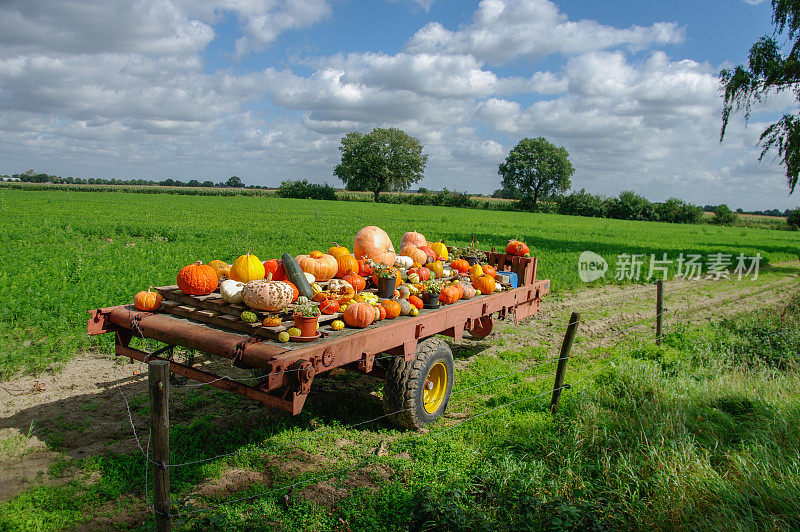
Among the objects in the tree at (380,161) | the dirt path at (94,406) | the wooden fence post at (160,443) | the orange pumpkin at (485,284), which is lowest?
the dirt path at (94,406)

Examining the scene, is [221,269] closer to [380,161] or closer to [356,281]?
[356,281]

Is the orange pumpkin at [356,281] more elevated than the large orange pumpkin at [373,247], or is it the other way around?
the large orange pumpkin at [373,247]

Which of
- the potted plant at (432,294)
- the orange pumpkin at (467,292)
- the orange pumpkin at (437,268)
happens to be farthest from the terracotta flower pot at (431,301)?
the orange pumpkin at (437,268)

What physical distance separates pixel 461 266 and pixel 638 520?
396 cm

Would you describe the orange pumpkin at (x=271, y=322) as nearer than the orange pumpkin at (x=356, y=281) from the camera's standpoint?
Yes

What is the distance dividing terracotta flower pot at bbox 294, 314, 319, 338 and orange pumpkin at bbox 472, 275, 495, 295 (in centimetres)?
295

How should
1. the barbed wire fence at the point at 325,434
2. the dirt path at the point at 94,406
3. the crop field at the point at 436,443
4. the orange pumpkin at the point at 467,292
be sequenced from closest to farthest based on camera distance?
1. the barbed wire fence at the point at 325,434
2. the crop field at the point at 436,443
3. the dirt path at the point at 94,406
4. the orange pumpkin at the point at 467,292

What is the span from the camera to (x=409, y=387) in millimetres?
4684

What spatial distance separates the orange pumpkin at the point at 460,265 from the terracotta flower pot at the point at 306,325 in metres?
3.31

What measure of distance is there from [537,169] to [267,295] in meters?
96.4

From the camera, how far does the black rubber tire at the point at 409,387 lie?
469cm

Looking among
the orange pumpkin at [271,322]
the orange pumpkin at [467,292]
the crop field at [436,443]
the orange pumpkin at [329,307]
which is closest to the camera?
the crop field at [436,443]

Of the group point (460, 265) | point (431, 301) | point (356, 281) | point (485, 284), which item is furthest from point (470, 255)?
point (356, 281)

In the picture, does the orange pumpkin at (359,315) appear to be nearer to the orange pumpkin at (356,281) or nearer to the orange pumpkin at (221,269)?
the orange pumpkin at (356,281)
